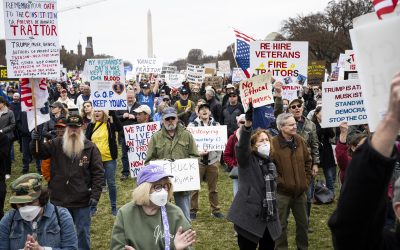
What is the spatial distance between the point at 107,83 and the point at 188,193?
3.05 m

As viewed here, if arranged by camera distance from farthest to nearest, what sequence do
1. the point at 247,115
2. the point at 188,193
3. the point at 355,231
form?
the point at 188,193, the point at 247,115, the point at 355,231

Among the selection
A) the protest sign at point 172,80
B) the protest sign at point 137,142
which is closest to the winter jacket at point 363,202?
the protest sign at point 137,142

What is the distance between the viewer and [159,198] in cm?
336

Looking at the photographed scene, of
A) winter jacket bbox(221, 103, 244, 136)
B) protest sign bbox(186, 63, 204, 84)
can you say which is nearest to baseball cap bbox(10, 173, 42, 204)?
winter jacket bbox(221, 103, 244, 136)

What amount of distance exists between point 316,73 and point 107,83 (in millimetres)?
12105

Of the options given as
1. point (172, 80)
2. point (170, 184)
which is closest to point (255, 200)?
point (170, 184)

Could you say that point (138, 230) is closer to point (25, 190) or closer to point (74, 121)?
point (25, 190)

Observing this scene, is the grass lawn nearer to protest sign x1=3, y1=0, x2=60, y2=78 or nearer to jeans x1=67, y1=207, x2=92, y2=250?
jeans x1=67, y1=207, x2=92, y2=250

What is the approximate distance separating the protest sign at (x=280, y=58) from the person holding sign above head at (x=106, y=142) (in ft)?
8.36

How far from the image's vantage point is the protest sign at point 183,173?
629 centimetres

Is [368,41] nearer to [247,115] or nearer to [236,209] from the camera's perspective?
[247,115]

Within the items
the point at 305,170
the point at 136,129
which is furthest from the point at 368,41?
the point at 136,129

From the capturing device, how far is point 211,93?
38.9ft

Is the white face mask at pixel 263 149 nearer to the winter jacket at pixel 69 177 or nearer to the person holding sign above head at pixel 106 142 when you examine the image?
the winter jacket at pixel 69 177
